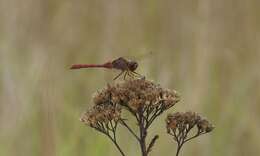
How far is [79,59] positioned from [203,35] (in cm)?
38

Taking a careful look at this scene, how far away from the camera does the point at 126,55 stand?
1990 mm

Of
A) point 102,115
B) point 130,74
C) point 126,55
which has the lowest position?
point 102,115

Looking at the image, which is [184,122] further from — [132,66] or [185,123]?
[132,66]

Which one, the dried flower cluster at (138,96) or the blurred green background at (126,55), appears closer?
the dried flower cluster at (138,96)

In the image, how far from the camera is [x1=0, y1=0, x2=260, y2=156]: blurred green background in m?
1.95

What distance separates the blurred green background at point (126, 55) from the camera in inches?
76.8

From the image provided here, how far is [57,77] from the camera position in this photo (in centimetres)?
200

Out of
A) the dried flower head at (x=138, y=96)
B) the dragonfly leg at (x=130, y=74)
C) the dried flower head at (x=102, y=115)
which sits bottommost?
the dried flower head at (x=102, y=115)

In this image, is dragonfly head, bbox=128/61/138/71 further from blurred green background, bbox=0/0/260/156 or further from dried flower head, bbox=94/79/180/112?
blurred green background, bbox=0/0/260/156

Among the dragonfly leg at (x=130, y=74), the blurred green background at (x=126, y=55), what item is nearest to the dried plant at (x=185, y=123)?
the dragonfly leg at (x=130, y=74)

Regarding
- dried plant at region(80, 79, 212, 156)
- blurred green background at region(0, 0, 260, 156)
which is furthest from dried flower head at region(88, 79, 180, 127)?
blurred green background at region(0, 0, 260, 156)

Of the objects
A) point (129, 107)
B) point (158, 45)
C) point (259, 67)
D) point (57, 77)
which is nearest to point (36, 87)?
point (57, 77)

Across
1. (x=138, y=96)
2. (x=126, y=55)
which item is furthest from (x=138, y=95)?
(x=126, y=55)

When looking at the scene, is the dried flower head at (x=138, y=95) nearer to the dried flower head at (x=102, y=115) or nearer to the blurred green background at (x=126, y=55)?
the dried flower head at (x=102, y=115)
